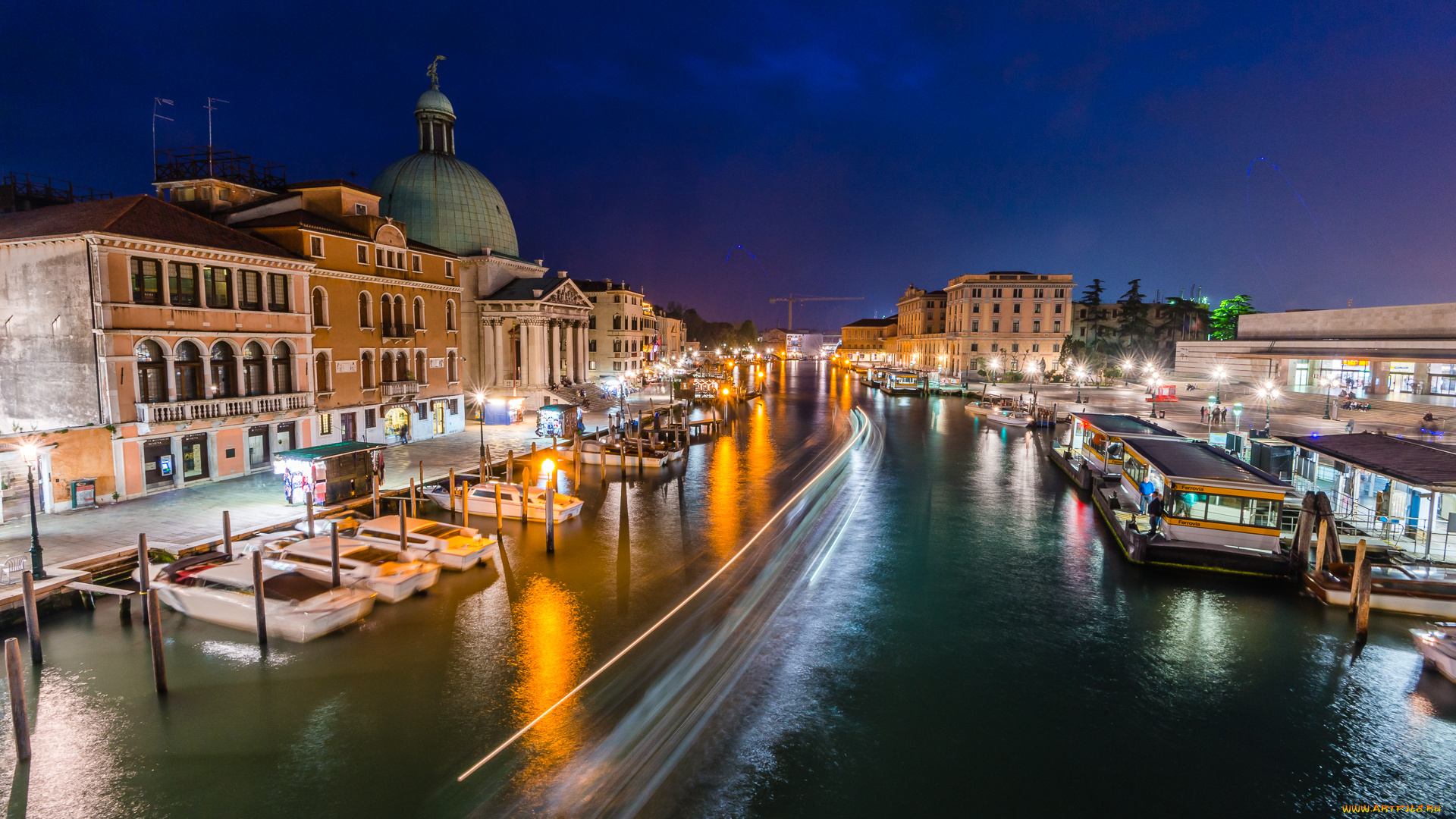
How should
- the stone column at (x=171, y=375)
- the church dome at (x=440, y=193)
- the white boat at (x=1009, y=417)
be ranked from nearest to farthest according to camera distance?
1. the stone column at (x=171, y=375)
2. the church dome at (x=440, y=193)
3. the white boat at (x=1009, y=417)

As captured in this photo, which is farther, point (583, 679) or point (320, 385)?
point (320, 385)

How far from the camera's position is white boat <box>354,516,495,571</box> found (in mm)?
19781

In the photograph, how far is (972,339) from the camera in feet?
352

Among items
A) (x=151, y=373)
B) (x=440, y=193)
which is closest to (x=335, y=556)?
(x=151, y=373)

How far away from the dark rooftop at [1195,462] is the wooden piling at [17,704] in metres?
27.7

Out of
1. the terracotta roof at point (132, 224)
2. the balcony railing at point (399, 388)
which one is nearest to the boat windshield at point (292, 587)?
the terracotta roof at point (132, 224)

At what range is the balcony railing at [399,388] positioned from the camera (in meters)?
37.4

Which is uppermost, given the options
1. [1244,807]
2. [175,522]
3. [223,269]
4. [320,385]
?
[223,269]

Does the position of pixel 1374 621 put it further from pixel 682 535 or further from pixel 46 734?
pixel 46 734

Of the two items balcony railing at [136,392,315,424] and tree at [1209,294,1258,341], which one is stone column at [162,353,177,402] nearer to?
balcony railing at [136,392,315,424]

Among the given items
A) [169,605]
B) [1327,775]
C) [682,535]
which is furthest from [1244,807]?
[169,605]

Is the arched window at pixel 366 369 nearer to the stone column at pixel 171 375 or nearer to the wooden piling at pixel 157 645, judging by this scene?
the stone column at pixel 171 375

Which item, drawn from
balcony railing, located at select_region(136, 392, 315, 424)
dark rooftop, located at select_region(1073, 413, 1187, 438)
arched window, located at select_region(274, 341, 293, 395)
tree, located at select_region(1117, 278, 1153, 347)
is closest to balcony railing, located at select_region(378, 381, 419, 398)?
balcony railing, located at select_region(136, 392, 315, 424)

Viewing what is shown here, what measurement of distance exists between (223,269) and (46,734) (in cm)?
2239
